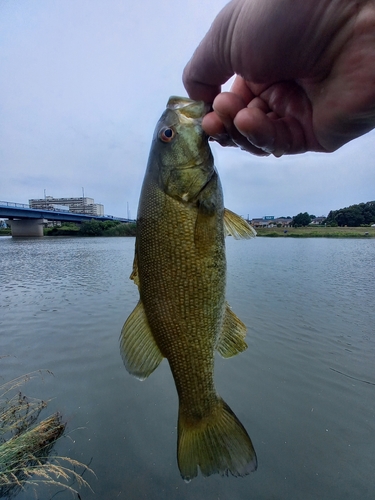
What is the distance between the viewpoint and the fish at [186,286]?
193 centimetres

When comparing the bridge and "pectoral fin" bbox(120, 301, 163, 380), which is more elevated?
the bridge

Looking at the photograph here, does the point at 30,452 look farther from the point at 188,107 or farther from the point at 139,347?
the point at 188,107

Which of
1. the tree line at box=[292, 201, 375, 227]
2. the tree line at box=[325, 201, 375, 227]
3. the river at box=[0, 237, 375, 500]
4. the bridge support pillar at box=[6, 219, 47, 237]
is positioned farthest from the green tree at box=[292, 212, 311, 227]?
the river at box=[0, 237, 375, 500]

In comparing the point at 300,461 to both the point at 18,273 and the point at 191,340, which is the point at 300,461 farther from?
the point at 18,273

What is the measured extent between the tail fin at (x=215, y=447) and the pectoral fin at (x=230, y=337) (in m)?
0.38

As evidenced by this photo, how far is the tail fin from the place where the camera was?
1876 mm

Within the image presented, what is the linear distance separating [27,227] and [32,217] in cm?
1482

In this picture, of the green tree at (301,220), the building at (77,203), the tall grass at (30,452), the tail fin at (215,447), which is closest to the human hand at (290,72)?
the tail fin at (215,447)

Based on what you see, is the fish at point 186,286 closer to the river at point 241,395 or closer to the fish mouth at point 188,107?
the fish mouth at point 188,107

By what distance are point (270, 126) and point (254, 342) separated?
8069 millimetres

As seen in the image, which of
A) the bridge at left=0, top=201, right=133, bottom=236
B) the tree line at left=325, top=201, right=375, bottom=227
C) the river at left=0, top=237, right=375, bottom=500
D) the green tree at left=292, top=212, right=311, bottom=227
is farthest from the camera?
the green tree at left=292, top=212, right=311, bottom=227

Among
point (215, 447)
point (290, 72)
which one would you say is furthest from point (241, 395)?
point (290, 72)

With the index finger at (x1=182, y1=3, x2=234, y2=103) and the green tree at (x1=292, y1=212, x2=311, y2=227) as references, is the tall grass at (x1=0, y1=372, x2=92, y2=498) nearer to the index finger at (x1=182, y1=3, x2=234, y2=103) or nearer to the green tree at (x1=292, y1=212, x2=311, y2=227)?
the index finger at (x1=182, y1=3, x2=234, y2=103)

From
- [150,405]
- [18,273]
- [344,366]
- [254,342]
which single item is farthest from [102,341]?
[18,273]
